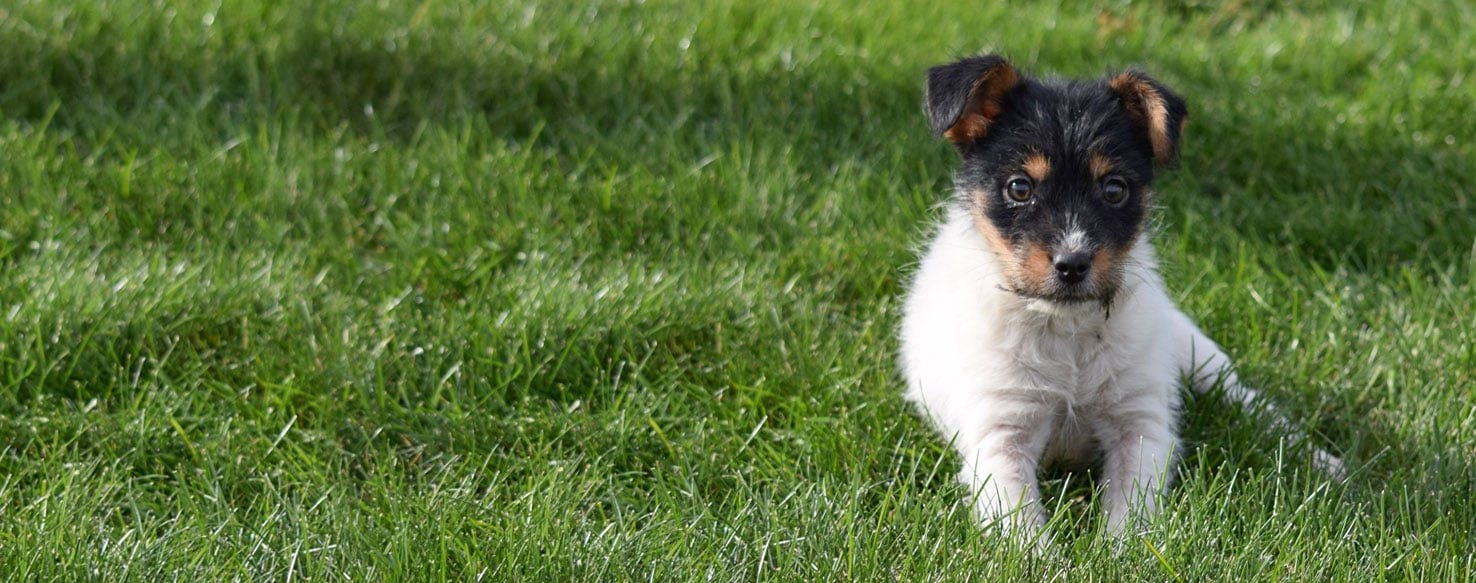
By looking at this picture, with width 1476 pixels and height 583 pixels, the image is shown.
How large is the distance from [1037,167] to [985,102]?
0.31 meters

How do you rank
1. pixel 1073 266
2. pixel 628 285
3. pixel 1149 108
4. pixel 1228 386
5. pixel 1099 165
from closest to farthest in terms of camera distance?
pixel 1073 266, pixel 1099 165, pixel 1149 108, pixel 1228 386, pixel 628 285

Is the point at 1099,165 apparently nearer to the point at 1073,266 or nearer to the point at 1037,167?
the point at 1037,167

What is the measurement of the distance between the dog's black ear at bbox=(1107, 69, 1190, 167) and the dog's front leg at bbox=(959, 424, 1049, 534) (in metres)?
0.80

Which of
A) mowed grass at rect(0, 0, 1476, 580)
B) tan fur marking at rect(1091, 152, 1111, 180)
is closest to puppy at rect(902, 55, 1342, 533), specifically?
tan fur marking at rect(1091, 152, 1111, 180)

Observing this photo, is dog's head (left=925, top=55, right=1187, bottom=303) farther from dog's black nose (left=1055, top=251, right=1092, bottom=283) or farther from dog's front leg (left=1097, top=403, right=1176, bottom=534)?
dog's front leg (left=1097, top=403, right=1176, bottom=534)

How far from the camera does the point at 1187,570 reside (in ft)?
11.6

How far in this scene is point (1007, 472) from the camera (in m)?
3.97

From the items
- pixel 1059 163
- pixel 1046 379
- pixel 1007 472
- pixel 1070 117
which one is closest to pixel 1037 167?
pixel 1059 163

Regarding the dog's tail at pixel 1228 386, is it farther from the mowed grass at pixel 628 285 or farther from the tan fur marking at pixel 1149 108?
the tan fur marking at pixel 1149 108

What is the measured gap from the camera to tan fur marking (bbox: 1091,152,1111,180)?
3816 millimetres

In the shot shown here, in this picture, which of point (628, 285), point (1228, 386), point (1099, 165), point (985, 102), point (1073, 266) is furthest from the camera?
point (628, 285)

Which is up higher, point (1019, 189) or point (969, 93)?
point (969, 93)

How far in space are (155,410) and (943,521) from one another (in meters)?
2.28

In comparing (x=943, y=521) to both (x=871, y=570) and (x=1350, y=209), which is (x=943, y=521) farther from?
(x=1350, y=209)
